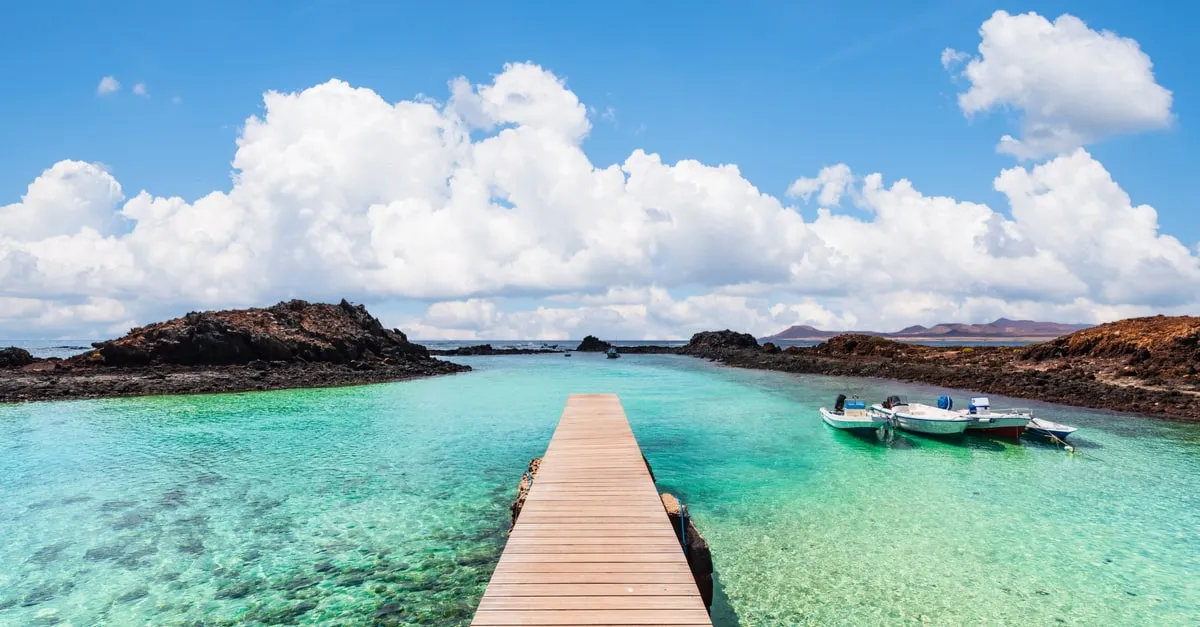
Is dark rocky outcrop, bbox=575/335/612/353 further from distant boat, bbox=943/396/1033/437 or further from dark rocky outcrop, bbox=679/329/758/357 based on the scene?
distant boat, bbox=943/396/1033/437

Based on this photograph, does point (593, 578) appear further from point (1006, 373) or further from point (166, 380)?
point (1006, 373)

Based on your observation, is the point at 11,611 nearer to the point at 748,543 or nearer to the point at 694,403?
the point at 748,543

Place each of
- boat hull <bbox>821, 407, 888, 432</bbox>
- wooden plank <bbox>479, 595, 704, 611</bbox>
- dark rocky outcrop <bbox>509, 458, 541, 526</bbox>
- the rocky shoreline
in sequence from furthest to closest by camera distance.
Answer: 1. the rocky shoreline
2. boat hull <bbox>821, 407, 888, 432</bbox>
3. dark rocky outcrop <bbox>509, 458, 541, 526</bbox>
4. wooden plank <bbox>479, 595, 704, 611</bbox>

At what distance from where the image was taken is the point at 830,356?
6725 cm

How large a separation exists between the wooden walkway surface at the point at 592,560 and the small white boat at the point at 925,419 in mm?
16837

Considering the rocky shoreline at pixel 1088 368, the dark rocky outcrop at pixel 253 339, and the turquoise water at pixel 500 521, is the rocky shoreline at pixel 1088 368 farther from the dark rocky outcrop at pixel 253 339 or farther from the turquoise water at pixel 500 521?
the dark rocky outcrop at pixel 253 339

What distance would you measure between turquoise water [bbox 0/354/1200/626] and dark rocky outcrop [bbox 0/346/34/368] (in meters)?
22.9

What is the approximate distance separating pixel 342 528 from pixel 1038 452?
2429 cm

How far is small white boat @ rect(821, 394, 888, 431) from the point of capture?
75.4ft

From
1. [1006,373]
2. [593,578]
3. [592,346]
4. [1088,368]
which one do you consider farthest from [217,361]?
[592,346]

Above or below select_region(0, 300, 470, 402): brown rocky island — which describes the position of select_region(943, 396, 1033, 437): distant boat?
below

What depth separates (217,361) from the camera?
146ft

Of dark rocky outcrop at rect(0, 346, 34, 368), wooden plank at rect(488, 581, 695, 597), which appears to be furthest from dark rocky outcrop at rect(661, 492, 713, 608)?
dark rocky outcrop at rect(0, 346, 34, 368)

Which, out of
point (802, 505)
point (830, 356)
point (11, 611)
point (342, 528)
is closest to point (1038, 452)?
point (802, 505)
